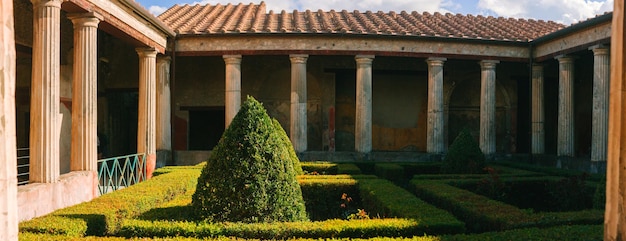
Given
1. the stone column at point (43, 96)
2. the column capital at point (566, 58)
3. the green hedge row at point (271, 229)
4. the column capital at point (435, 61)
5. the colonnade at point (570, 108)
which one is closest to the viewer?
the green hedge row at point (271, 229)

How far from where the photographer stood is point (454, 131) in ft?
59.6

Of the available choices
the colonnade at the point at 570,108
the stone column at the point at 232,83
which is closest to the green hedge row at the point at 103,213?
the stone column at the point at 232,83

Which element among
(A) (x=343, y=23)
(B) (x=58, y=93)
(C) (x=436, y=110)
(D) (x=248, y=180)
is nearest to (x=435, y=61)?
(C) (x=436, y=110)

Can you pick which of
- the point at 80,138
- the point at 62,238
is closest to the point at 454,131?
the point at 80,138

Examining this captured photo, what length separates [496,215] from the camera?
227 inches

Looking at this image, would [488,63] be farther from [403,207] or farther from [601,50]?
[403,207]

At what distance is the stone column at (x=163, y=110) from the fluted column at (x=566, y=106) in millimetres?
11071

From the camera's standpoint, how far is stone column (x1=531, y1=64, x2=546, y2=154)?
1550cm

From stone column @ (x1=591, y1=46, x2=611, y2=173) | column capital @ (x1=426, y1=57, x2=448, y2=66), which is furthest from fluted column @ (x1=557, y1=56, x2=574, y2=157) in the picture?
column capital @ (x1=426, y1=57, x2=448, y2=66)

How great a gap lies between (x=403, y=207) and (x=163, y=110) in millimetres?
9689

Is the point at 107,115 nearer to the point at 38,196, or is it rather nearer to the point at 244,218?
the point at 38,196

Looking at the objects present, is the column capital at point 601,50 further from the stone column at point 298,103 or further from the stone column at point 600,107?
the stone column at point 298,103

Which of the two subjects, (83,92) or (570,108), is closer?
(83,92)

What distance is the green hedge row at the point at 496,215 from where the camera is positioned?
5.53 metres
